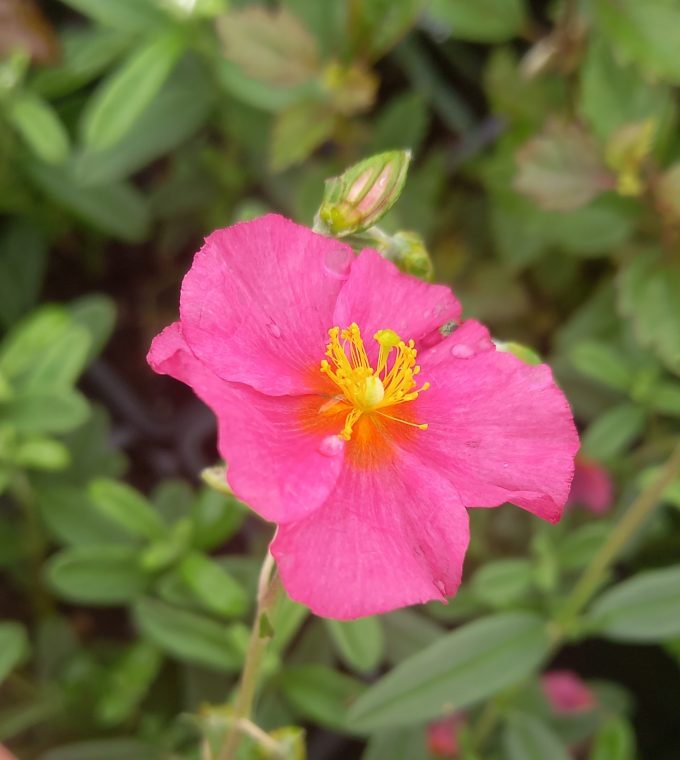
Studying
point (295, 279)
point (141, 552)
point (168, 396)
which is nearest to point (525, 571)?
point (141, 552)

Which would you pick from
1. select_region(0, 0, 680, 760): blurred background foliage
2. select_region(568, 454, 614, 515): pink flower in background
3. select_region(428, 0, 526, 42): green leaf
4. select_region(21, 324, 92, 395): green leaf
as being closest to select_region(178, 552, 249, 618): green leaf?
select_region(0, 0, 680, 760): blurred background foliage

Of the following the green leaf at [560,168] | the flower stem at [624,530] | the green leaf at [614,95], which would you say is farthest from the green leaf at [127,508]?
the green leaf at [614,95]

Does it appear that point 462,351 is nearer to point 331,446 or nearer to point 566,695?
point 331,446

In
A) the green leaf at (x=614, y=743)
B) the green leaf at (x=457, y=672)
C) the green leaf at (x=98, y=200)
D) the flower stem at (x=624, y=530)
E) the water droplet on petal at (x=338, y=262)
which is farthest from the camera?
the green leaf at (x=98, y=200)

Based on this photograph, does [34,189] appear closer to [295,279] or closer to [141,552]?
[141,552]

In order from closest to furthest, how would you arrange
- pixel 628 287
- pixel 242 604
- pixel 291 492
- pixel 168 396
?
1. pixel 291 492
2. pixel 242 604
3. pixel 628 287
4. pixel 168 396

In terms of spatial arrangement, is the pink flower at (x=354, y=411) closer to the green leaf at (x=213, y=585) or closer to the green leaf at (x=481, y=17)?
the green leaf at (x=213, y=585)

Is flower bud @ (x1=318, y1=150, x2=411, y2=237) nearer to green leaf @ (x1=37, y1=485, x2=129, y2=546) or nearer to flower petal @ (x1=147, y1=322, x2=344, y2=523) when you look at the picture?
flower petal @ (x1=147, y1=322, x2=344, y2=523)
